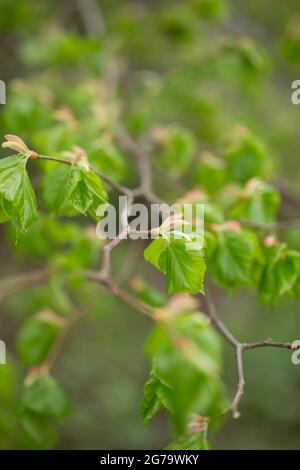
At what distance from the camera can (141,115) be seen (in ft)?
7.94

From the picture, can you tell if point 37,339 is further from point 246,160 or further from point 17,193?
point 246,160

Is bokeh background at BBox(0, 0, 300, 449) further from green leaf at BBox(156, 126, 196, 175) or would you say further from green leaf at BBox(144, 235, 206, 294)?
green leaf at BBox(144, 235, 206, 294)

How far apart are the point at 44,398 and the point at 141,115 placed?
1448 millimetres

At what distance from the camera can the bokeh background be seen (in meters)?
2.38

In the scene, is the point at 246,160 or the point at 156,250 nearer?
the point at 156,250

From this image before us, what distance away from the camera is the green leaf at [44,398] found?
156 centimetres

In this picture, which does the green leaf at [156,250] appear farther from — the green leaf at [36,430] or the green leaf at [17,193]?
the green leaf at [36,430]

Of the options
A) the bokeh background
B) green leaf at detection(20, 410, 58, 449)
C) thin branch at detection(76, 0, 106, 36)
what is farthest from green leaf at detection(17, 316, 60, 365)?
thin branch at detection(76, 0, 106, 36)

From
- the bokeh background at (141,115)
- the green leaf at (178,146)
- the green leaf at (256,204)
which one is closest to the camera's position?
the green leaf at (256,204)

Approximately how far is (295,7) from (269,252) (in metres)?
2.64

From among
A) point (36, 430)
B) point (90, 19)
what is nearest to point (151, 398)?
point (36, 430)

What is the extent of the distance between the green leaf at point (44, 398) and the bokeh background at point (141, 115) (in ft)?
1.29

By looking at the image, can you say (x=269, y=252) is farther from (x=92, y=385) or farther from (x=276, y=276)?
(x=92, y=385)

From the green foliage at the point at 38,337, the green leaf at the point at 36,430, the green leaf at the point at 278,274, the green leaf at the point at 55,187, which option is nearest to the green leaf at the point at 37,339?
the green foliage at the point at 38,337
